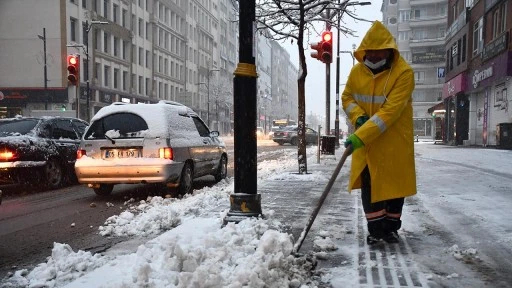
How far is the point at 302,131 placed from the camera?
35.3ft

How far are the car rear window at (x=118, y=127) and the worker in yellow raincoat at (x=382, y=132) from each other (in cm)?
443

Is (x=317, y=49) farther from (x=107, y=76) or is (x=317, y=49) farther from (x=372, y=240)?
(x=107, y=76)

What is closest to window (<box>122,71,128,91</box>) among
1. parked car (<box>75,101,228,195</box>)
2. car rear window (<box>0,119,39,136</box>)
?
car rear window (<box>0,119,39,136</box>)

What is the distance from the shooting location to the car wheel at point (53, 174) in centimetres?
927

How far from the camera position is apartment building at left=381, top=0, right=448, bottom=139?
222 feet

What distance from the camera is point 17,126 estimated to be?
366 inches

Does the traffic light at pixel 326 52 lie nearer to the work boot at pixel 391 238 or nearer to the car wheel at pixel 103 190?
the car wheel at pixel 103 190

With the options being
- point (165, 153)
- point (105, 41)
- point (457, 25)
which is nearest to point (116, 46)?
point (105, 41)

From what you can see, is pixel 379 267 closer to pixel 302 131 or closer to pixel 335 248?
pixel 335 248

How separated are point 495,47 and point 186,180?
19101 millimetres

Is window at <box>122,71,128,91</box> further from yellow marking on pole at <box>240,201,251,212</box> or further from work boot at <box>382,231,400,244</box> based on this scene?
work boot at <box>382,231,400,244</box>

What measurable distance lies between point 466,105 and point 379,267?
29.1 meters

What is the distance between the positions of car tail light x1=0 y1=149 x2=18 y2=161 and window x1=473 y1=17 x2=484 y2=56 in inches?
965

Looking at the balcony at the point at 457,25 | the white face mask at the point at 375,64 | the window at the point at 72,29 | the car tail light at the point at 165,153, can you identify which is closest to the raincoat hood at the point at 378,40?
the white face mask at the point at 375,64
